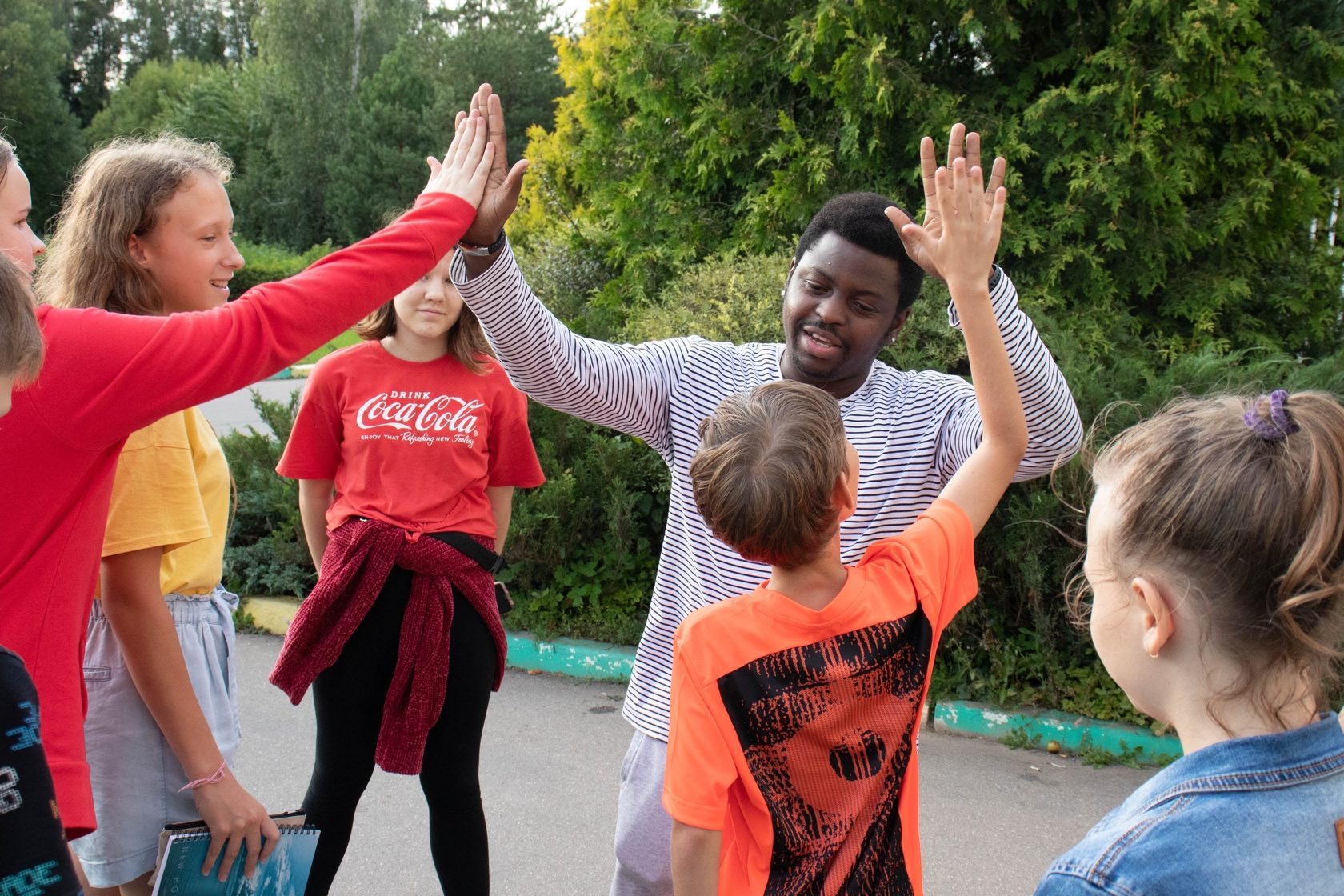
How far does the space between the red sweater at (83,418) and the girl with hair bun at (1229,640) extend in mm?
1190

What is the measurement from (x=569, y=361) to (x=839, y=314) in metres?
0.54

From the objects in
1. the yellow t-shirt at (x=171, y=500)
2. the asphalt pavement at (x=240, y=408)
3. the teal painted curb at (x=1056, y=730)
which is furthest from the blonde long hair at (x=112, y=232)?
the asphalt pavement at (x=240, y=408)

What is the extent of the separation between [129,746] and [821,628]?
1391 mm

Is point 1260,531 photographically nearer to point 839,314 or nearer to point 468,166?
point 839,314

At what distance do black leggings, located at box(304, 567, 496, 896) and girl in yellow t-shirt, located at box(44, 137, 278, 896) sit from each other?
551 millimetres

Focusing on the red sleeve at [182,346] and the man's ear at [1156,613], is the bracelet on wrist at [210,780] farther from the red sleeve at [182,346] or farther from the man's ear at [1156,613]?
the man's ear at [1156,613]

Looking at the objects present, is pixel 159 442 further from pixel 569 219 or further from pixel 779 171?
pixel 569 219

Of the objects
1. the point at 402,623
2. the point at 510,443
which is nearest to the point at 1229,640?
the point at 402,623

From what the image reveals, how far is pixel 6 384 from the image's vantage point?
1304mm

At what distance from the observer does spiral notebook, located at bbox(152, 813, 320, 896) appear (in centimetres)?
201

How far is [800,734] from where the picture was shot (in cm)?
166

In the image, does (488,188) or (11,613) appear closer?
(11,613)

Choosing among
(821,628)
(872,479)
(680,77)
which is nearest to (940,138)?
(680,77)

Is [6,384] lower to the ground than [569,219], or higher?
higher
